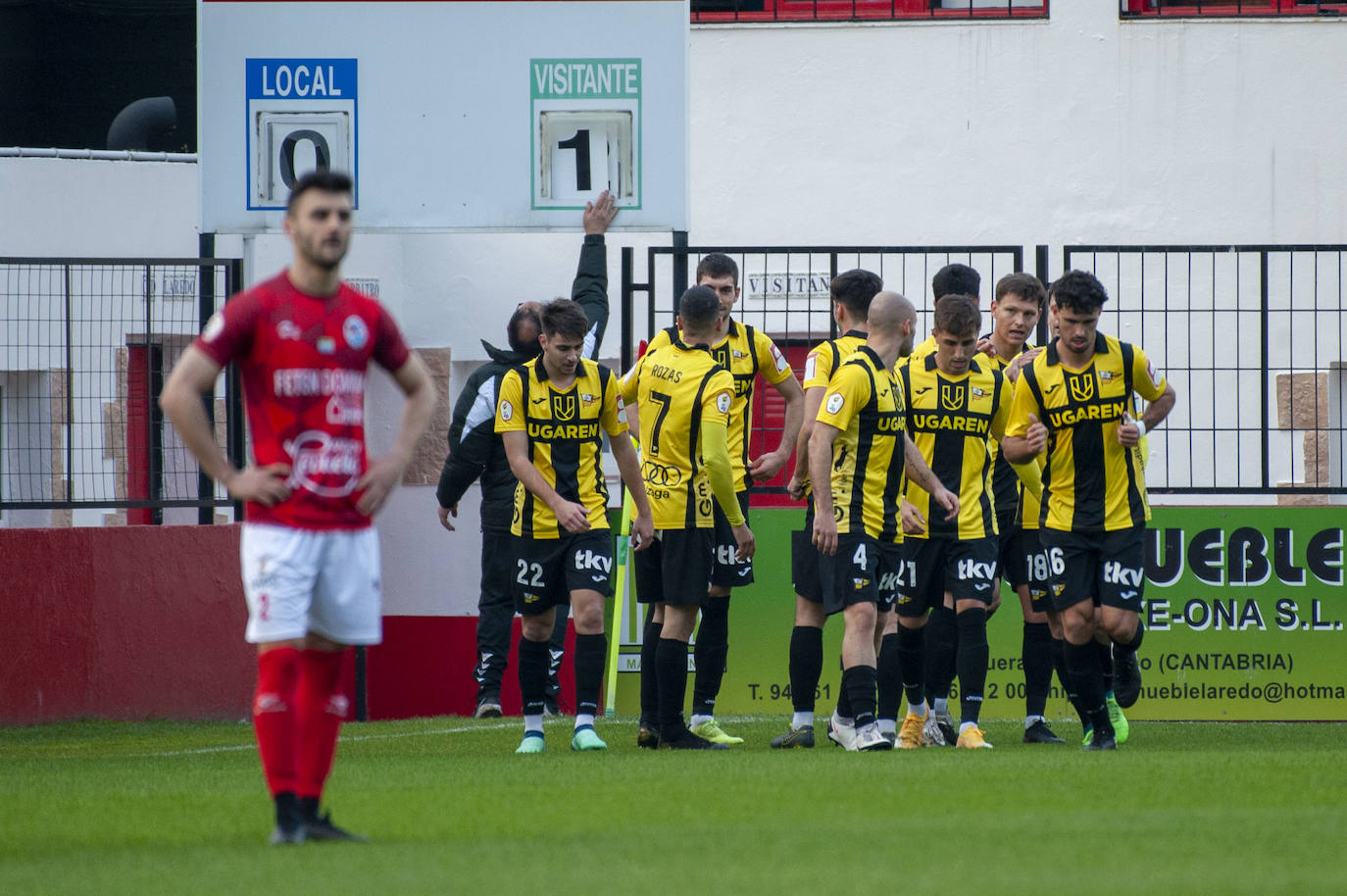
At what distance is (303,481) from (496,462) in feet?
19.8

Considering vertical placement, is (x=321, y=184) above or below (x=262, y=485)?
above

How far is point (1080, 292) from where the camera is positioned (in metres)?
8.29

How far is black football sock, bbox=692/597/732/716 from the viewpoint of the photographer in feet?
30.1

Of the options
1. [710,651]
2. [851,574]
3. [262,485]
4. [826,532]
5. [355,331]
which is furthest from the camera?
[710,651]

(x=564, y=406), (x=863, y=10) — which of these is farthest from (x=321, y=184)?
(x=863, y=10)

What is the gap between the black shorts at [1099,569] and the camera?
27.2 feet

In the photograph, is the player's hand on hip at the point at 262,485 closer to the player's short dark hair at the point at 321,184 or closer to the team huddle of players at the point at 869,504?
the player's short dark hair at the point at 321,184

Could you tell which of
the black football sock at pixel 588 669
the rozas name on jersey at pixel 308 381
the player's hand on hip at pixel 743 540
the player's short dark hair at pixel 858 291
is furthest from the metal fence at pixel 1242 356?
the rozas name on jersey at pixel 308 381

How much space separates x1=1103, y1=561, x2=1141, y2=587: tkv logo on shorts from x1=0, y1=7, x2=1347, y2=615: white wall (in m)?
7.30

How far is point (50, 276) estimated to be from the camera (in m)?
11.6

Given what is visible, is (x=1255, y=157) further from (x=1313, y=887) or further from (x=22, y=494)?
(x=1313, y=887)

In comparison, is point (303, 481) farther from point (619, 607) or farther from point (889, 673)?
point (619, 607)

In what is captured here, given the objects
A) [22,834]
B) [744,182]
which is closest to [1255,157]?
[744,182]

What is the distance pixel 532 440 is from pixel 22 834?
3.47 meters
